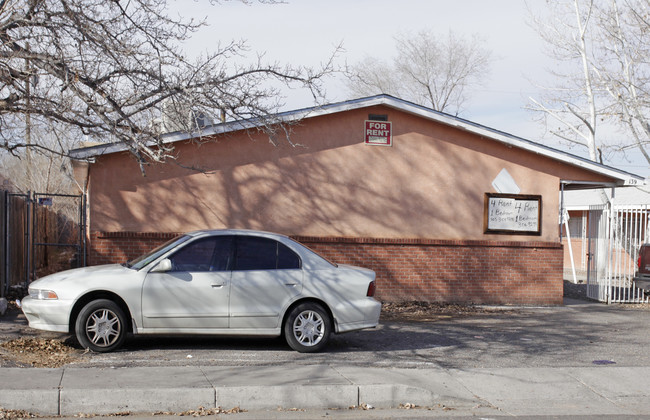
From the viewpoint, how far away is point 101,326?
9023mm

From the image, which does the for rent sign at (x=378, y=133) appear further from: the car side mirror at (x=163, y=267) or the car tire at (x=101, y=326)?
the car tire at (x=101, y=326)

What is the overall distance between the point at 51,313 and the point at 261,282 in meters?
2.73

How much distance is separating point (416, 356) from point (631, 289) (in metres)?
10.8

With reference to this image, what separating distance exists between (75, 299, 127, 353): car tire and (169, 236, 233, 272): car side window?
0.96 metres

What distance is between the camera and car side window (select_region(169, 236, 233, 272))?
9.40 meters

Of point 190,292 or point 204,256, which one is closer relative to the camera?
point 190,292

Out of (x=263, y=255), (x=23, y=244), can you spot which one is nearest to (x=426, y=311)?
(x=263, y=255)

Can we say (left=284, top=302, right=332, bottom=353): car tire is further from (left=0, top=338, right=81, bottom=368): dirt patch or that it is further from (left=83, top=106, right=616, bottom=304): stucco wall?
(left=83, top=106, right=616, bottom=304): stucco wall

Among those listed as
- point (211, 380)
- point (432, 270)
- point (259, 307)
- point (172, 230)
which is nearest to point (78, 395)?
point (211, 380)

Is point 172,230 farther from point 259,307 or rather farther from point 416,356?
point 416,356

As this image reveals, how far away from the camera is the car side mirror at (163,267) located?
9.12 meters

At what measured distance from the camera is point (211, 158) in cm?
1448

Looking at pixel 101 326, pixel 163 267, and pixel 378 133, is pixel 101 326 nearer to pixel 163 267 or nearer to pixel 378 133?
pixel 163 267

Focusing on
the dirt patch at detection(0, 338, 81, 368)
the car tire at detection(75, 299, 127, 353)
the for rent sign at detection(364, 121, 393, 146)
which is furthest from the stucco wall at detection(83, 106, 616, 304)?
the car tire at detection(75, 299, 127, 353)
